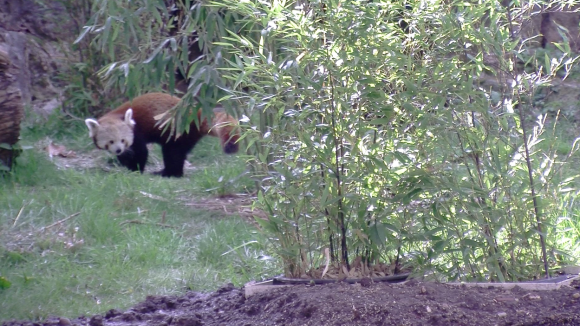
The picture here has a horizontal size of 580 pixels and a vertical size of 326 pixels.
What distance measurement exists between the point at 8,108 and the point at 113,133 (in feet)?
6.23

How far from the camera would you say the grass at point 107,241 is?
150 inches

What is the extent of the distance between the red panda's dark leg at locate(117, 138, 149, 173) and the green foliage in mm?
5051

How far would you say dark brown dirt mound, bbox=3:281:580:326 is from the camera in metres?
2.55

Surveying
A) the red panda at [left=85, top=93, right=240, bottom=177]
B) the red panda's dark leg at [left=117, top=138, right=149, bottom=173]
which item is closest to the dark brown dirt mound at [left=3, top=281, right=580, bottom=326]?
the red panda at [left=85, top=93, right=240, bottom=177]

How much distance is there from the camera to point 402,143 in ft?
9.40

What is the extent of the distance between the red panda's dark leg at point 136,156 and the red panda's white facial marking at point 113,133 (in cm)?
10

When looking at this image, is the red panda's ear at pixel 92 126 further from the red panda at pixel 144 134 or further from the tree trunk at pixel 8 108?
the tree trunk at pixel 8 108

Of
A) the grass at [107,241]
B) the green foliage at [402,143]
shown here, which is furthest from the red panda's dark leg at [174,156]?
the green foliage at [402,143]

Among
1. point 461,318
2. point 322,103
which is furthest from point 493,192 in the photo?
point 322,103

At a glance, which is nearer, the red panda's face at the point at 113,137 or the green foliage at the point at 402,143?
the green foliage at the point at 402,143

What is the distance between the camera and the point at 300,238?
305 cm

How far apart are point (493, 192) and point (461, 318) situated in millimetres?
609

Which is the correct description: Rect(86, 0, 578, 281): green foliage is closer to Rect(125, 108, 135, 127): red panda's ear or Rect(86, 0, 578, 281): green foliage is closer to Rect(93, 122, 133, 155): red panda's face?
Rect(93, 122, 133, 155): red panda's face

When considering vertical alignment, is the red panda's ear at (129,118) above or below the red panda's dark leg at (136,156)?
above
